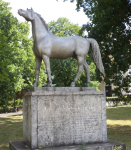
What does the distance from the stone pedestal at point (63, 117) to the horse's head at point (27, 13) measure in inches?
91.4

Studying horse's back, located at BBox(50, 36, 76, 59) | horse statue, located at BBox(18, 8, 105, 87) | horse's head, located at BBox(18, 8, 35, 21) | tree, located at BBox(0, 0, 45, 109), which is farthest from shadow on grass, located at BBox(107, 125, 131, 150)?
tree, located at BBox(0, 0, 45, 109)

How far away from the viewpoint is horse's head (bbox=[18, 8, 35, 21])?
6604mm

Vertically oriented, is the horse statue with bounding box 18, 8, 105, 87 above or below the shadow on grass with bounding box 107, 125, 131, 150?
above

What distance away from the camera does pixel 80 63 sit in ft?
23.0

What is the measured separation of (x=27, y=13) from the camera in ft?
Result: 22.0

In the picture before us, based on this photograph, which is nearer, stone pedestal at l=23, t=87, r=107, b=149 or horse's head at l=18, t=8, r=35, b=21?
stone pedestal at l=23, t=87, r=107, b=149

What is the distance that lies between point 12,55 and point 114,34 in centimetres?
1028

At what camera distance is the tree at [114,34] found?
10.6 metres

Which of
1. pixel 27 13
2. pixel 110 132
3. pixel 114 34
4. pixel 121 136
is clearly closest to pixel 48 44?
pixel 27 13

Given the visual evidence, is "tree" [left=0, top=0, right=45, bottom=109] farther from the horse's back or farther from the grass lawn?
the horse's back

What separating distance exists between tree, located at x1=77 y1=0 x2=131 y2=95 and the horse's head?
4975 millimetres

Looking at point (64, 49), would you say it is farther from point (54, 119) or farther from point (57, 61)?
point (57, 61)

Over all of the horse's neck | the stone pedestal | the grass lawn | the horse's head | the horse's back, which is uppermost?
the horse's head

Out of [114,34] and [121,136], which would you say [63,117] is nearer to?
[121,136]
